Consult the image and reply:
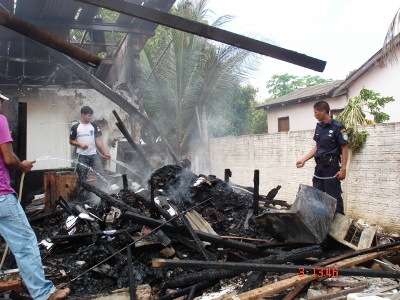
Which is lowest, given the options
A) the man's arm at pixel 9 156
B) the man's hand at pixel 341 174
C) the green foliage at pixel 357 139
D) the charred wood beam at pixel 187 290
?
the charred wood beam at pixel 187 290

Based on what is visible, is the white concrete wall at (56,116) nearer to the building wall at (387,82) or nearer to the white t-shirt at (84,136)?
the white t-shirt at (84,136)

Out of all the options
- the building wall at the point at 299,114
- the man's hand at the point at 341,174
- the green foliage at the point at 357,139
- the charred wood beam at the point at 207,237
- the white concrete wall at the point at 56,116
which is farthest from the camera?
the building wall at the point at 299,114

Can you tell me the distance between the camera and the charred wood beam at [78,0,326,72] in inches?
108

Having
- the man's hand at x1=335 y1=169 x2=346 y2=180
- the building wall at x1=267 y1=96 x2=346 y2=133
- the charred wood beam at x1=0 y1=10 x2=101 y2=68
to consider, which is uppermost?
the building wall at x1=267 y1=96 x2=346 y2=133

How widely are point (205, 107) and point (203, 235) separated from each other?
9425 mm

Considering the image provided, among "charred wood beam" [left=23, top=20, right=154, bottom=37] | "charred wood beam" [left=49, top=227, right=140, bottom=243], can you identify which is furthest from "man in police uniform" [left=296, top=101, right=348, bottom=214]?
"charred wood beam" [left=23, top=20, right=154, bottom=37]

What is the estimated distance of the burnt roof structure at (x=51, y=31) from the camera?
8.41 meters

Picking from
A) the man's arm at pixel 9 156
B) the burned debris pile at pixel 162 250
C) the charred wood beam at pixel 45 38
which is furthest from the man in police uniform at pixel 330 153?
the man's arm at pixel 9 156

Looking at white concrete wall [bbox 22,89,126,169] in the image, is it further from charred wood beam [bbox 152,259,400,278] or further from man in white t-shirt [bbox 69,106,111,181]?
charred wood beam [bbox 152,259,400,278]

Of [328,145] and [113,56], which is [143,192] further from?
[113,56]

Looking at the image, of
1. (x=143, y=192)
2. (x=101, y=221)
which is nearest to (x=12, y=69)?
(x=143, y=192)

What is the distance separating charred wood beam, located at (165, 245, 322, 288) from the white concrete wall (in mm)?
7924

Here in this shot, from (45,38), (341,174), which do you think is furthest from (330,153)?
(45,38)

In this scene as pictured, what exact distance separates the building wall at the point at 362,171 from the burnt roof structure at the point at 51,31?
4484 millimetres
